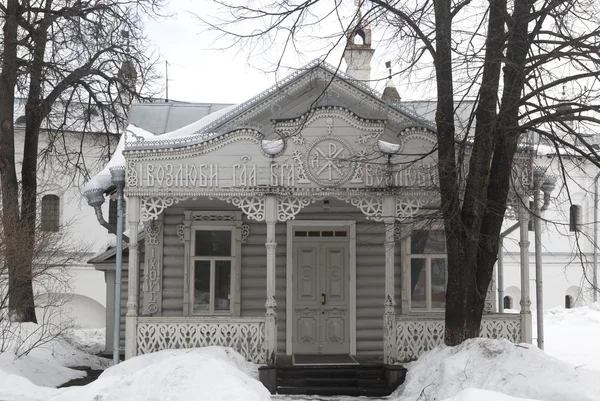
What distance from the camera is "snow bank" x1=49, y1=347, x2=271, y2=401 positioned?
945 centimetres

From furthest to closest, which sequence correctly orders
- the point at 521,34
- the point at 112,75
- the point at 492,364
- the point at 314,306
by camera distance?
the point at 112,75 < the point at 314,306 < the point at 521,34 < the point at 492,364

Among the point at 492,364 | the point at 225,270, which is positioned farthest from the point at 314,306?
the point at 492,364

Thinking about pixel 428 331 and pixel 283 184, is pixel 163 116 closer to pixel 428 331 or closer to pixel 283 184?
pixel 283 184

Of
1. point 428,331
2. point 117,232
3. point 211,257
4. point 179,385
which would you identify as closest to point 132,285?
point 117,232

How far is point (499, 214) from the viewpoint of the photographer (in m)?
12.3

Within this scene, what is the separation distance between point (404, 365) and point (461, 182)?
3.27 metres

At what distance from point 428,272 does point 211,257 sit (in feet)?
14.6

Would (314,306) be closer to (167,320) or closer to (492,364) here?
(167,320)

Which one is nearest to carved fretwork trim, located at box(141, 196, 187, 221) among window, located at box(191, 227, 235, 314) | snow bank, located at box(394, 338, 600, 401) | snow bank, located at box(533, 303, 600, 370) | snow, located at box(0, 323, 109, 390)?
window, located at box(191, 227, 235, 314)

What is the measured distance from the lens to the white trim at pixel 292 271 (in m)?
15.7

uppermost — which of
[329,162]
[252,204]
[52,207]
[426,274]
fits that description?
[52,207]

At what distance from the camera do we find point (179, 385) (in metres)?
9.70

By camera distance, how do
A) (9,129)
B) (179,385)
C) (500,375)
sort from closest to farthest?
(179,385)
(500,375)
(9,129)

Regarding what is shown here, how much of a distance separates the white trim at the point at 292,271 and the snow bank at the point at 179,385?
17.2 ft
